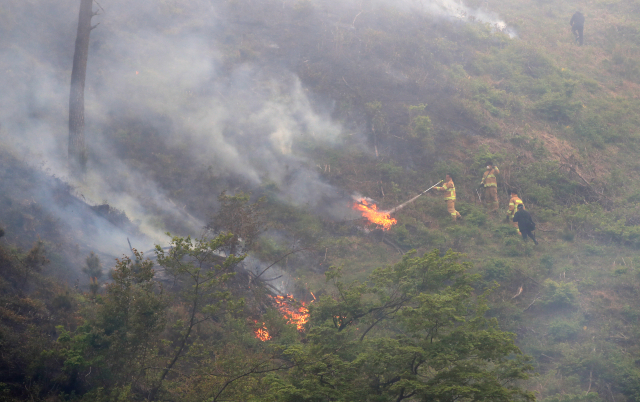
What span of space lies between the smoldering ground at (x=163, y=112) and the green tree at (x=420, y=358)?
6518 mm

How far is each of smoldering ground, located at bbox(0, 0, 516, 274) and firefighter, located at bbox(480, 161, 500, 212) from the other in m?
4.76

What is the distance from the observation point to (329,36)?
66.5ft

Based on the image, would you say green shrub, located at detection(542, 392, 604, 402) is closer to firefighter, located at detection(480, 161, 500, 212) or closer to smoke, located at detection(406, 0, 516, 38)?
firefighter, located at detection(480, 161, 500, 212)

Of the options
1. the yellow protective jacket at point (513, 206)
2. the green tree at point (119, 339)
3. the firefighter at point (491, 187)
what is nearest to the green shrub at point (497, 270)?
the yellow protective jacket at point (513, 206)

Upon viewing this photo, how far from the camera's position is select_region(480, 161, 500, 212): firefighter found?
544 inches

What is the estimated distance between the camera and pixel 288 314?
358 inches

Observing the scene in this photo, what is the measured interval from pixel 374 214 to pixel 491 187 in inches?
164

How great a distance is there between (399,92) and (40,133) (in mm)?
13432

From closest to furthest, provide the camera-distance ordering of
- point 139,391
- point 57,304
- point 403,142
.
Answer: point 139,391 → point 57,304 → point 403,142

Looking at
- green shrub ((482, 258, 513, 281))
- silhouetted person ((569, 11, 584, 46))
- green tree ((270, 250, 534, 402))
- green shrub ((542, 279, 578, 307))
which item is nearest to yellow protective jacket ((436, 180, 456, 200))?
green shrub ((482, 258, 513, 281))

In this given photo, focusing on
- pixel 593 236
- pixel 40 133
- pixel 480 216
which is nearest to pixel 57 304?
pixel 40 133

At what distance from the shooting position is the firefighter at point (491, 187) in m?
13.8

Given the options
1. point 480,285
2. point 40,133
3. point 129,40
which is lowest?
point 40,133

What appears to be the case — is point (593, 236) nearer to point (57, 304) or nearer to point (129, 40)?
point (57, 304)
